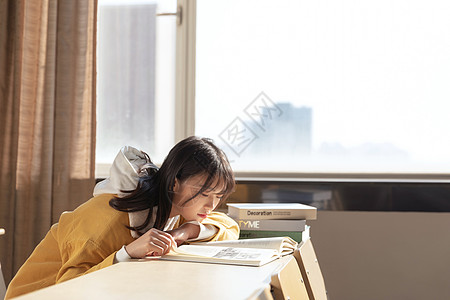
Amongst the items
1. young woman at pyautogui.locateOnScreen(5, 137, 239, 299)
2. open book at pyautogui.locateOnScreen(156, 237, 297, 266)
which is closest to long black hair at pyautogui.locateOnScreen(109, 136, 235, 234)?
young woman at pyautogui.locateOnScreen(5, 137, 239, 299)

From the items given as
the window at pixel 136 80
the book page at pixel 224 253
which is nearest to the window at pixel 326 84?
the window at pixel 136 80

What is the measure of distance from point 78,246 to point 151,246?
7.3 inches

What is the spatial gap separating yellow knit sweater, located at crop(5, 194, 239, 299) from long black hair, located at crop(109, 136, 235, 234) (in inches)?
3.1

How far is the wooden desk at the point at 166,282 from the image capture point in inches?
28.9

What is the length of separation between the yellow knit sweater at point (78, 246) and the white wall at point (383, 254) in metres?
0.93

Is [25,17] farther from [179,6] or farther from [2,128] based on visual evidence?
[179,6]

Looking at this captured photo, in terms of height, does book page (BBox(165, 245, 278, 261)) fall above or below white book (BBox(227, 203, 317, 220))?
below

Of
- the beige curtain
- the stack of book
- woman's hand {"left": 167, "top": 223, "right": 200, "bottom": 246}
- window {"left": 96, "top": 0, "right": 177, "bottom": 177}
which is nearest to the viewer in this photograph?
woman's hand {"left": 167, "top": 223, "right": 200, "bottom": 246}

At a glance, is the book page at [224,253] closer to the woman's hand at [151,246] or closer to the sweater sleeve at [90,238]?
the woman's hand at [151,246]

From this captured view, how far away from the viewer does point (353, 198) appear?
209cm

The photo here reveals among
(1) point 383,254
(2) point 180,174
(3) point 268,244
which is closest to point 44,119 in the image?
(2) point 180,174

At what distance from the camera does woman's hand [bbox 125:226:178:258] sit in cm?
109

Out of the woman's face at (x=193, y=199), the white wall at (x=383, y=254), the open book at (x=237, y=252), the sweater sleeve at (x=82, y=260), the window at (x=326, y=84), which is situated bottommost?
the white wall at (x=383, y=254)

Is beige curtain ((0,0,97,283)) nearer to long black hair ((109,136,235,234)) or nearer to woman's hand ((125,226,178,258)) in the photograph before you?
long black hair ((109,136,235,234))
